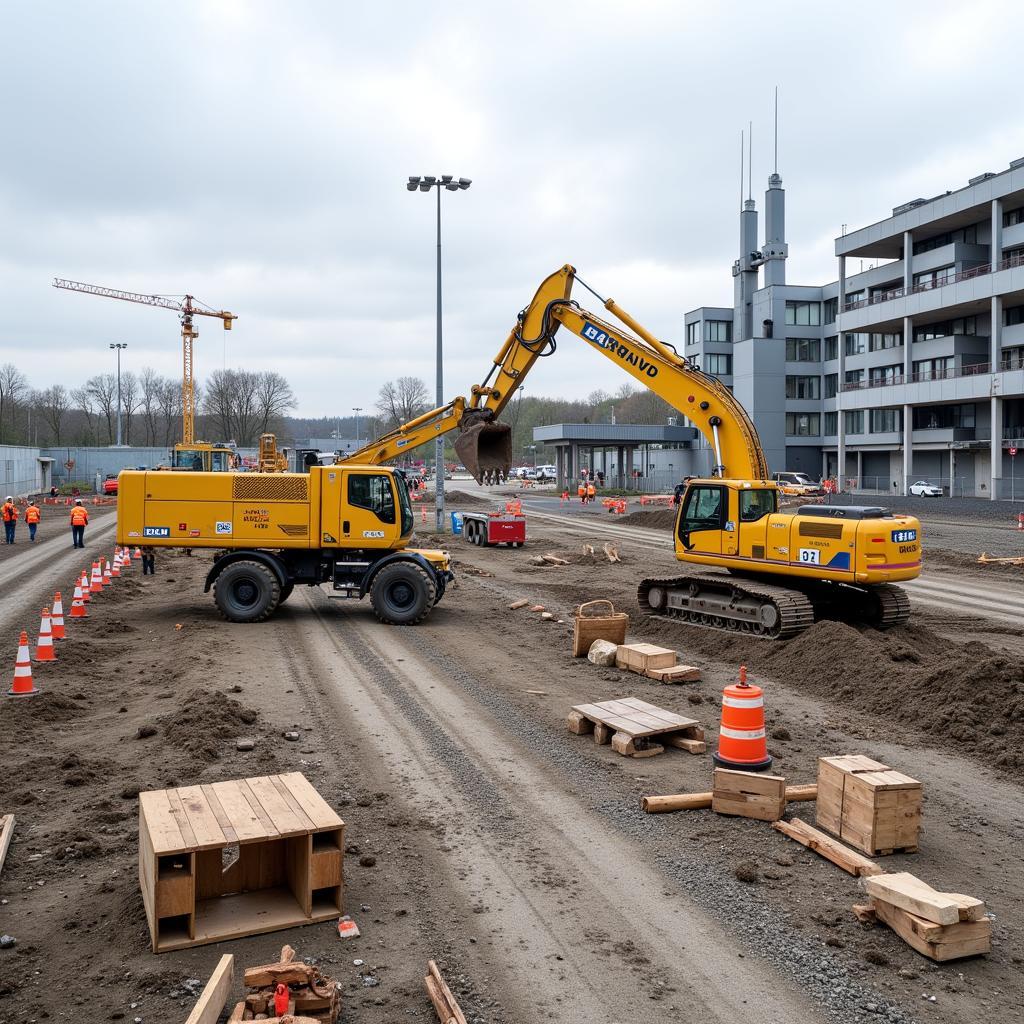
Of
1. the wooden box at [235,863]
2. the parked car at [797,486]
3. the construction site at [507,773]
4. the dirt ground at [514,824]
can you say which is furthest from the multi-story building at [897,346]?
the wooden box at [235,863]

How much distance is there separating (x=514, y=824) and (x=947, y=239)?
60429 mm

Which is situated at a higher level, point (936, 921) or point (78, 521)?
point (78, 521)

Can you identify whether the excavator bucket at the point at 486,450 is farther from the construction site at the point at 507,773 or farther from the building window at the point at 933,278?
the building window at the point at 933,278

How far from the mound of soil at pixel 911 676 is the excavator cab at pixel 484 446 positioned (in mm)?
5889

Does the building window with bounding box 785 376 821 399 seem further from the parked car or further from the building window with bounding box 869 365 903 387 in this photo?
the building window with bounding box 869 365 903 387

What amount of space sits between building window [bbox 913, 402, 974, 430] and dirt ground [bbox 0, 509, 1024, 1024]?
47.1 metres

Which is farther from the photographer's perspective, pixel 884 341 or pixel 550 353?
pixel 884 341

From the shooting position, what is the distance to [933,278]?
58.3m

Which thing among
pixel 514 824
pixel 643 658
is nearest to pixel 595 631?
pixel 643 658

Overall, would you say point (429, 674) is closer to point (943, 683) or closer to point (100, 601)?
point (943, 683)

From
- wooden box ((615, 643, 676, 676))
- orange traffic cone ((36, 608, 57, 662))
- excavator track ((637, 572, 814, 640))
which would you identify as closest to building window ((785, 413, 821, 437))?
excavator track ((637, 572, 814, 640))

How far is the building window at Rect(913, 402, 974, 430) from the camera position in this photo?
5766 cm

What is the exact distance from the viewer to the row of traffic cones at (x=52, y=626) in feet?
40.7

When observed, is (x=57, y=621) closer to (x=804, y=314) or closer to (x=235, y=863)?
(x=235, y=863)
